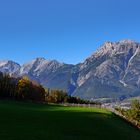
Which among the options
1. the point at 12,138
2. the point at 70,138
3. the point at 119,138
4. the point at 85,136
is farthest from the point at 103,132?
the point at 12,138

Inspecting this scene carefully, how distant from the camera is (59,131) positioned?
47.2 m

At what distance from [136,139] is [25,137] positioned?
19748 mm

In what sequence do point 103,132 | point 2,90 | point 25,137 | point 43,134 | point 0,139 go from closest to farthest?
point 0,139 → point 25,137 → point 43,134 → point 103,132 → point 2,90

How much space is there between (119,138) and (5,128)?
51.3 ft

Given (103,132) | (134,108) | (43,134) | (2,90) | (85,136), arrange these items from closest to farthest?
1. (43,134)
2. (85,136)
3. (103,132)
4. (134,108)
5. (2,90)

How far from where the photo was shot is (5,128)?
44219mm

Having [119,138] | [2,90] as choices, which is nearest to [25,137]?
[119,138]

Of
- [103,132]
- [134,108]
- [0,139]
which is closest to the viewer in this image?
[0,139]

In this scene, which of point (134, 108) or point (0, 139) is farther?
point (134, 108)

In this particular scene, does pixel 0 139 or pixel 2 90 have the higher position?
pixel 2 90

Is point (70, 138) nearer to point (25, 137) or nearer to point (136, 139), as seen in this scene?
point (25, 137)

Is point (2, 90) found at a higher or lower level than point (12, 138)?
higher

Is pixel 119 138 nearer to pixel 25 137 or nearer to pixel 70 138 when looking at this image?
pixel 70 138

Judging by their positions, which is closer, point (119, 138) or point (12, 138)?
point (12, 138)
